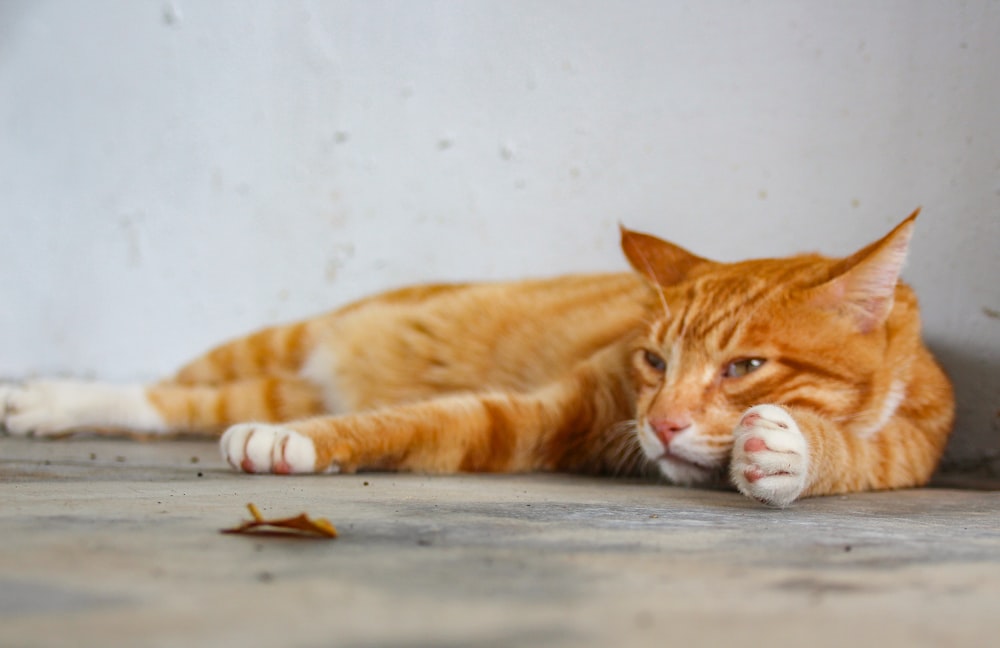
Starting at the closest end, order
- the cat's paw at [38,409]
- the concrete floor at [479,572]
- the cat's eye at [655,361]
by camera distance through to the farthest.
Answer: the concrete floor at [479,572], the cat's eye at [655,361], the cat's paw at [38,409]

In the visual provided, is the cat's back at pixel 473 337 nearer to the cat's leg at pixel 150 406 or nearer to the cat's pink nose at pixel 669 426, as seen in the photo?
the cat's leg at pixel 150 406

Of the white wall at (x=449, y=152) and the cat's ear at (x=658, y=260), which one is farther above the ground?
the white wall at (x=449, y=152)

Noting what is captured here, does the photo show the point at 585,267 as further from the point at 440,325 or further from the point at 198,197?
the point at 198,197

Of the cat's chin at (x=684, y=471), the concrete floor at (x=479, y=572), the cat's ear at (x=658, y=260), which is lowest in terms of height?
the concrete floor at (x=479, y=572)

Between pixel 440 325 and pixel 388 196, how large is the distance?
673mm

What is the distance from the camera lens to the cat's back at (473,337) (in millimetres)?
2232

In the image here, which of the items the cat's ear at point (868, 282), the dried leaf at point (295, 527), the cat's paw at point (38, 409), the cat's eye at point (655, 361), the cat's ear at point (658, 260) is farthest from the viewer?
the cat's paw at point (38, 409)

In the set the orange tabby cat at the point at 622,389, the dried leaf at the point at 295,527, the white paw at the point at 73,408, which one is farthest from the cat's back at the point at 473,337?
the dried leaf at the point at 295,527

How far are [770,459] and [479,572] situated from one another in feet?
2.16

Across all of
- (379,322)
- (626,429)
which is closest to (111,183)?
(379,322)

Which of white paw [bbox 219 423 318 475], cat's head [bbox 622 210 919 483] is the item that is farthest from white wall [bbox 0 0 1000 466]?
white paw [bbox 219 423 318 475]

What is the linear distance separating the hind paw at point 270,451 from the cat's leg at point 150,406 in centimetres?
87

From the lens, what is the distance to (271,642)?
0.57 metres

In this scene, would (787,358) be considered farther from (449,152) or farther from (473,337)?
(449,152)
